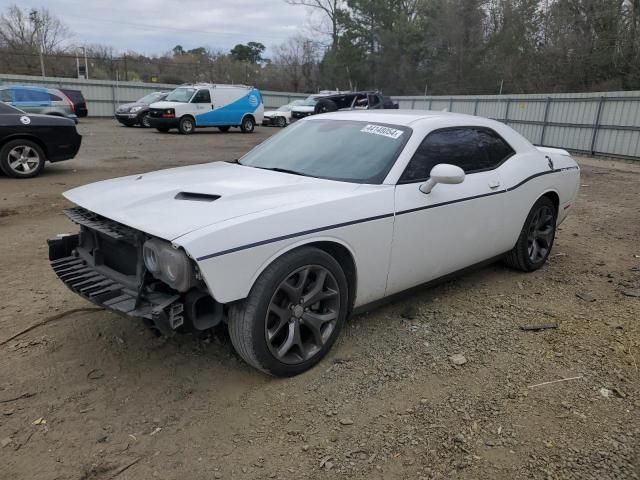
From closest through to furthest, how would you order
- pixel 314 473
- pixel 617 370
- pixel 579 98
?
pixel 314 473 → pixel 617 370 → pixel 579 98

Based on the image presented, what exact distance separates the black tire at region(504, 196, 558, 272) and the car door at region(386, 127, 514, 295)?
1.44ft

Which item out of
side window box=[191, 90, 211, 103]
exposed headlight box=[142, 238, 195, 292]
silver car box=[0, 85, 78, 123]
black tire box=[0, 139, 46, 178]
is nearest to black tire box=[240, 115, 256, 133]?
side window box=[191, 90, 211, 103]

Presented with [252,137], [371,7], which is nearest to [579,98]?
[252,137]

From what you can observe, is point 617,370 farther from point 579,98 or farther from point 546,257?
point 579,98

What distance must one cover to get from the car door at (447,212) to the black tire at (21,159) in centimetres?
797

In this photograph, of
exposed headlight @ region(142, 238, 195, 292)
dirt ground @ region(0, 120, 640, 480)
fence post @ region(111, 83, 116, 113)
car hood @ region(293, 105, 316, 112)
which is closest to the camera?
dirt ground @ region(0, 120, 640, 480)

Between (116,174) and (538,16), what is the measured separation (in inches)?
1093

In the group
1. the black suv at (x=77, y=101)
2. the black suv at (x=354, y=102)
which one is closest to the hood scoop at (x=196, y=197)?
the black suv at (x=354, y=102)

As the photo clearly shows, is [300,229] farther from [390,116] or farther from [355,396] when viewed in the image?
[390,116]

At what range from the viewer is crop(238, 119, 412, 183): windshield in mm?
3574

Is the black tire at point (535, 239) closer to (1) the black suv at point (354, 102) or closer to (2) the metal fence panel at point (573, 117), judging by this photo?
(2) the metal fence panel at point (573, 117)

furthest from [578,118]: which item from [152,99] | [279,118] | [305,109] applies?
[152,99]

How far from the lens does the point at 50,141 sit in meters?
9.18

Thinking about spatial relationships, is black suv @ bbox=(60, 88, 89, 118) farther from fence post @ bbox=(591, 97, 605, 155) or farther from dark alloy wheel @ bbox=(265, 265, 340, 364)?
dark alloy wheel @ bbox=(265, 265, 340, 364)
